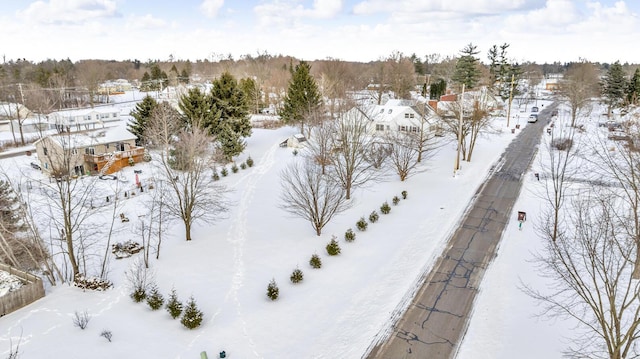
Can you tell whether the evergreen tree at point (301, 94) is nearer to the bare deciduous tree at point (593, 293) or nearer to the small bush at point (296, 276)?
the small bush at point (296, 276)

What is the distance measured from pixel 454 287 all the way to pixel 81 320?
620 inches

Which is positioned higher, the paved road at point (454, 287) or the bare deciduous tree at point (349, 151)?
the bare deciduous tree at point (349, 151)

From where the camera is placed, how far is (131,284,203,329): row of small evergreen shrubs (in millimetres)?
15852

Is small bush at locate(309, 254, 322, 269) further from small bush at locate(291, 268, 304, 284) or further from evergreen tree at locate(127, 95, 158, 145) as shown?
evergreen tree at locate(127, 95, 158, 145)

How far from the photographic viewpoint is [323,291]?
1864cm

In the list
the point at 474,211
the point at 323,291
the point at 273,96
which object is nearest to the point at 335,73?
the point at 273,96

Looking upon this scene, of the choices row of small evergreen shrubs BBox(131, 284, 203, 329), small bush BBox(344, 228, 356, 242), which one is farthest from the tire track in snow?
small bush BBox(344, 228, 356, 242)

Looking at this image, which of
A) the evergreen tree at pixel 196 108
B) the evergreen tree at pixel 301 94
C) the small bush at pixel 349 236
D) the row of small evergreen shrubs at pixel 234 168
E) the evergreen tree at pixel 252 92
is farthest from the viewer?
the evergreen tree at pixel 252 92

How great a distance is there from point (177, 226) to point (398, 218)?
1500cm

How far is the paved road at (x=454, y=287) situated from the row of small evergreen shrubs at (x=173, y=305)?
686 cm

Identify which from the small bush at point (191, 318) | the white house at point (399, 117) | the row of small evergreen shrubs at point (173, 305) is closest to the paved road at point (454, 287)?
the small bush at point (191, 318)

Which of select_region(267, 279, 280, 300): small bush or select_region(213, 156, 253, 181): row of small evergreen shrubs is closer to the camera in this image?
select_region(267, 279, 280, 300): small bush

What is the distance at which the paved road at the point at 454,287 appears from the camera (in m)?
14.9

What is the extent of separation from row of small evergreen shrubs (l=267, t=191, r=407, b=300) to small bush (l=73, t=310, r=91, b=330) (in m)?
7.13
